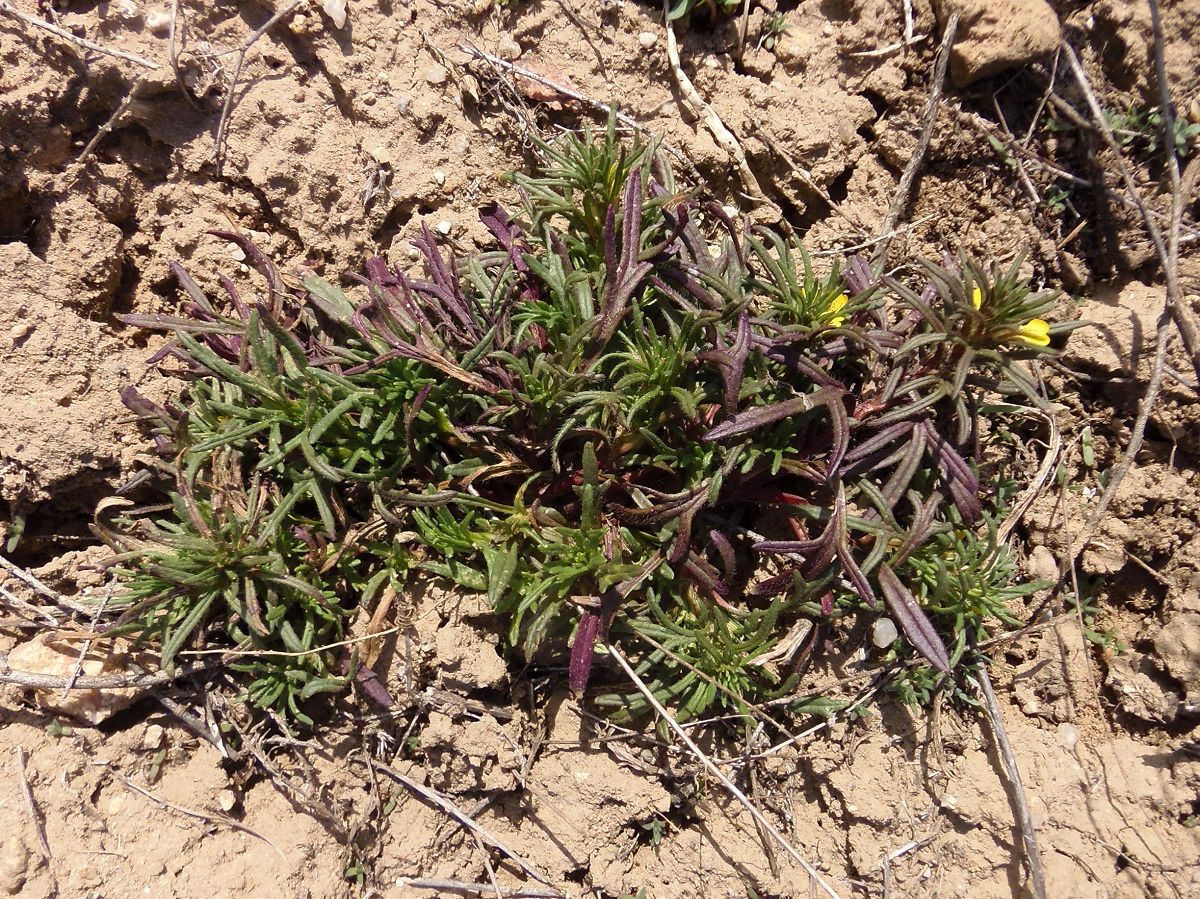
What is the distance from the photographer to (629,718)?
108 inches

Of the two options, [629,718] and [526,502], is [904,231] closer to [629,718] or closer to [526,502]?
[526,502]

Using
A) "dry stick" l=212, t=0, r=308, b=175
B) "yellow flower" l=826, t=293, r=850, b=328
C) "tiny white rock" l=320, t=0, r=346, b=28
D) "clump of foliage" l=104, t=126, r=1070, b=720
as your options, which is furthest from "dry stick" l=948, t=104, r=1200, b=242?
"dry stick" l=212, t=0, r=308, b=175

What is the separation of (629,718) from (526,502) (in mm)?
873

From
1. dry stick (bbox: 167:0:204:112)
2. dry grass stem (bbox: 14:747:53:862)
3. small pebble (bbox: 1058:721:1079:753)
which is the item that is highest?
dry stick (bbox: 167:0:204:112)

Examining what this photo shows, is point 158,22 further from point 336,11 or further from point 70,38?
point 336,11

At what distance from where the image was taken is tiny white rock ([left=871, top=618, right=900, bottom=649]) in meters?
2.78

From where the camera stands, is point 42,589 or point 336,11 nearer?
point 42,589

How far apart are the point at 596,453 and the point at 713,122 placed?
160cm

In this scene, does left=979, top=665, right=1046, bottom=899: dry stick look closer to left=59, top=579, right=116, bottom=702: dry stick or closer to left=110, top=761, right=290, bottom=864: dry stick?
left=110, top=761, right=290, bottom=864: dry stick

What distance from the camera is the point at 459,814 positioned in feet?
8.82

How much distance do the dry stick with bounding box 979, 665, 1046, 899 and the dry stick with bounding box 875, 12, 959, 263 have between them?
70.3 inches

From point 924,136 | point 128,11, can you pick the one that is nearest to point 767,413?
point 924,136

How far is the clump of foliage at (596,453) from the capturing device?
257cm

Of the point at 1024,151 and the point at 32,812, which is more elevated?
the point at 1024,151
